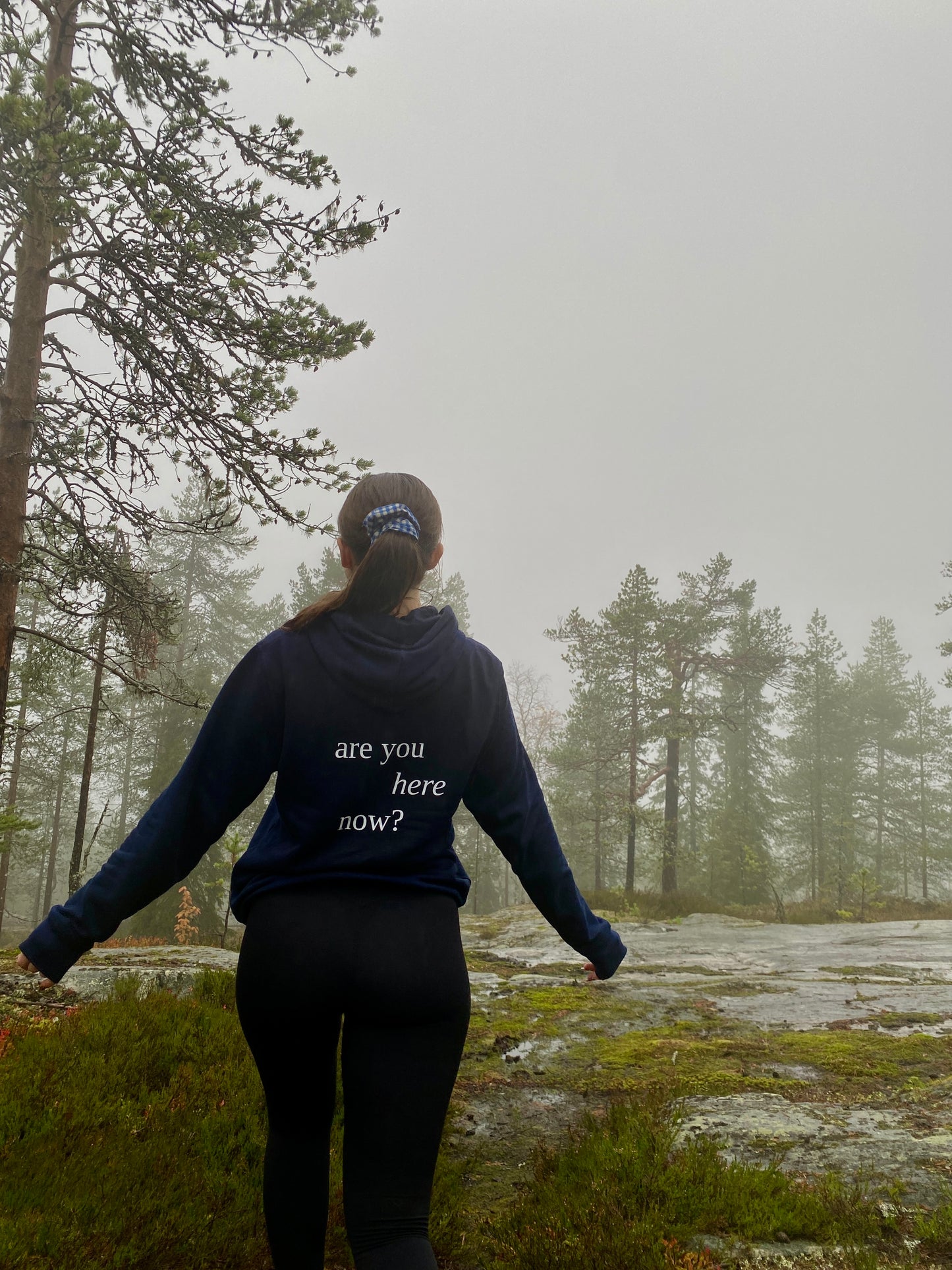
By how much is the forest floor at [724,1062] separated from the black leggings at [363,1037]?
5.50 ft

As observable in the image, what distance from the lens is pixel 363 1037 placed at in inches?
67.9

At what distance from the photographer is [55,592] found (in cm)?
733

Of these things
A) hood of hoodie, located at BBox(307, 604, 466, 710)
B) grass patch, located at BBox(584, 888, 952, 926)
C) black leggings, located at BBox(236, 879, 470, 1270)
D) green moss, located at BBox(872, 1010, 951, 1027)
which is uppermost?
hood of hoodie, located at BBox(307, 604, 466, 710)

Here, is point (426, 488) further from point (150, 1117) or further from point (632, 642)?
point (632, 642)

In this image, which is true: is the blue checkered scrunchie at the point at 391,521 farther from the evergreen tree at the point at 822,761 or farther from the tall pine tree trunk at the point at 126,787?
the tall pine tree trunk at the point at 126,787

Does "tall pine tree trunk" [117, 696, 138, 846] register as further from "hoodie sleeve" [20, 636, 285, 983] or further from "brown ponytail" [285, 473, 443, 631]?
"brown ponytail" [285, 473, 443, 631]

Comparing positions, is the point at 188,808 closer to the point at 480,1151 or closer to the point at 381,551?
the point at 381,551

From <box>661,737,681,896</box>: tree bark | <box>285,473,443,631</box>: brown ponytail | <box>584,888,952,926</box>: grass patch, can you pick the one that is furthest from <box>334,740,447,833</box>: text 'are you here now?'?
<box>661,737,681,896</box>: tree bark

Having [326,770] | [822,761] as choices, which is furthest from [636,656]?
[326,770]

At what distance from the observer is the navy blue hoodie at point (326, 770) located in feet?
6.23

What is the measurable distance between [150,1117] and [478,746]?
123 inches

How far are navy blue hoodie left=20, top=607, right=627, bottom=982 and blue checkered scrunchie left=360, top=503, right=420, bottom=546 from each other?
257mm

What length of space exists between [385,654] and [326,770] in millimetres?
359

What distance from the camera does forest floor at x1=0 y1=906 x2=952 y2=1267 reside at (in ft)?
11.0
